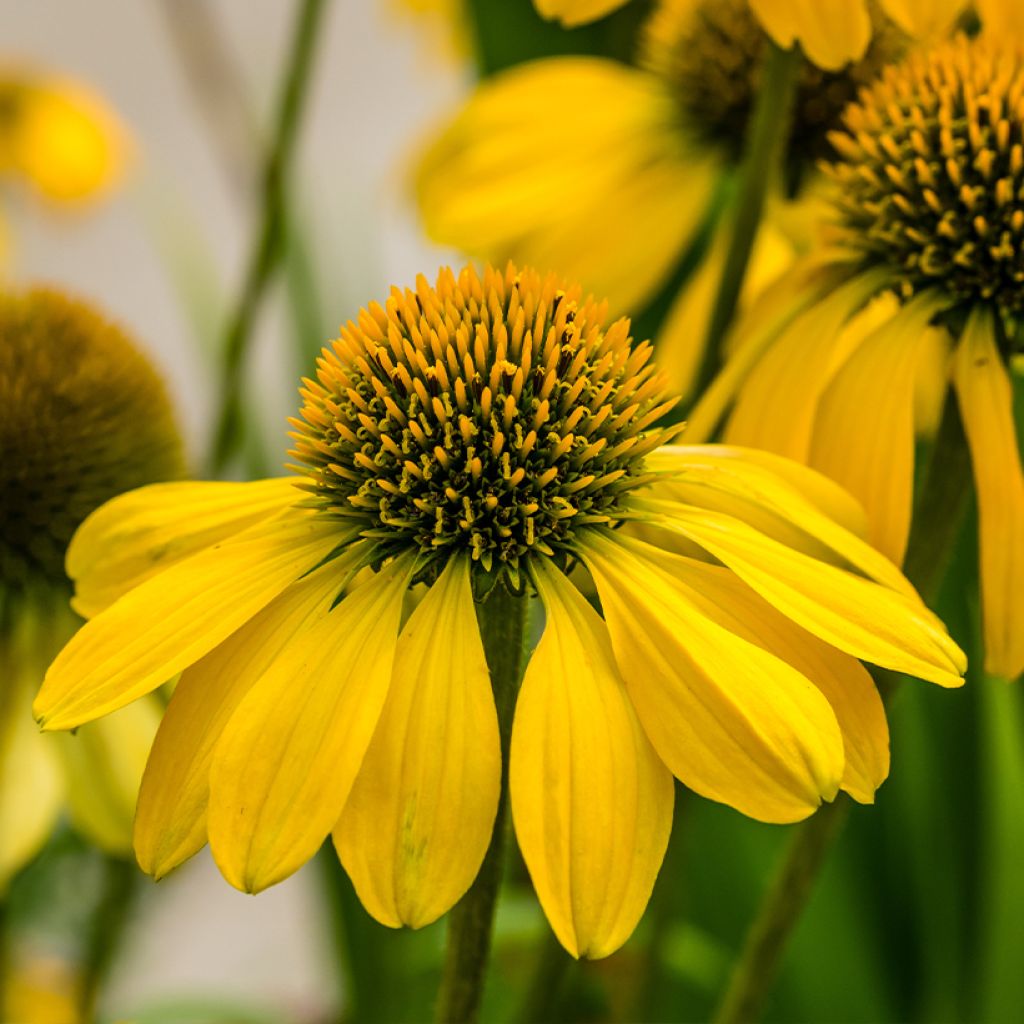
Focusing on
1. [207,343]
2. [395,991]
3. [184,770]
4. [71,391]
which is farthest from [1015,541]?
[207,343]

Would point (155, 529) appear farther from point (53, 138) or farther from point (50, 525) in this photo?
point (53, 138)

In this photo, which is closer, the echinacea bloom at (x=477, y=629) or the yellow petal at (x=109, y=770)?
the echinacea bloom at (x=477, y=629)

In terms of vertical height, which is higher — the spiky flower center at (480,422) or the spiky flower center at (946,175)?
the spiky flower center at (946,175)

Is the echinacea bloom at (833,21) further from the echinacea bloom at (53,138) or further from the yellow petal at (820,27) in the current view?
the echinacea bloom at (53,138)

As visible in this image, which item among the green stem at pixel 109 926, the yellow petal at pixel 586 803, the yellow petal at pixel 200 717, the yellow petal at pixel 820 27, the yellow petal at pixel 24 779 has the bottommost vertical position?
the green stem at pixel 109 926

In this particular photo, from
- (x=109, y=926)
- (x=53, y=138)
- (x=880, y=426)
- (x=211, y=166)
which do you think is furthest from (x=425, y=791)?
(x=211, y=166)

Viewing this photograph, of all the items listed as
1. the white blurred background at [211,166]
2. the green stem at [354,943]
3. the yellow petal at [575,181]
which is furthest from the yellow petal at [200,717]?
the white blurred background at [211,166]

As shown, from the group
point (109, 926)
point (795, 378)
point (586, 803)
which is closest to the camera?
point (586, 803)
